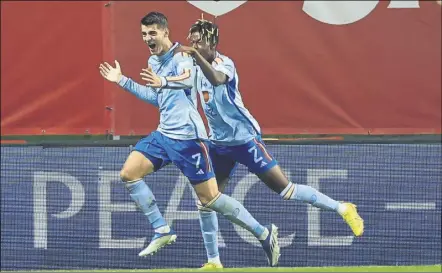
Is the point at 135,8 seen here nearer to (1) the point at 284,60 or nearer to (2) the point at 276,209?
(1) the point at 284,60

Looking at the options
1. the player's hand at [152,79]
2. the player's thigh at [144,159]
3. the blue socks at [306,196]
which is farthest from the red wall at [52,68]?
the player's hand at [152,79]

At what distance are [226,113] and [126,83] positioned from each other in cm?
95

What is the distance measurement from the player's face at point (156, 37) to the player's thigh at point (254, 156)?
1.10m

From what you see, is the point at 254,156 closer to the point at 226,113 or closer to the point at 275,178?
the point at 275,178

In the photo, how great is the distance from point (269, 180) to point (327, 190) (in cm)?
221

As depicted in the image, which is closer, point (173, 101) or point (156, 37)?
point (156, 37)

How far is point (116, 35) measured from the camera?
14.6 meters

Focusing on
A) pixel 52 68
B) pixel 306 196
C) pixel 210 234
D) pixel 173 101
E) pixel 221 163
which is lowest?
pixel 210 234

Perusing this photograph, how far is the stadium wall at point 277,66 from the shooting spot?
14570 mm

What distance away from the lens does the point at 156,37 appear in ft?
39.5

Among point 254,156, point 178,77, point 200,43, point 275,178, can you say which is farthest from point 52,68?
point 178,77

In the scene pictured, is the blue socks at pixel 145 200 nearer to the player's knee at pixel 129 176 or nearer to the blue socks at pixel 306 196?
the player's knee at pixel 129 176

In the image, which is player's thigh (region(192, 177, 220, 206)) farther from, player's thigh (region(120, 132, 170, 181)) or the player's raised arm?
the player's raised arm

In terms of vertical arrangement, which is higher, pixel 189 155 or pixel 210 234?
pixel 189 155
